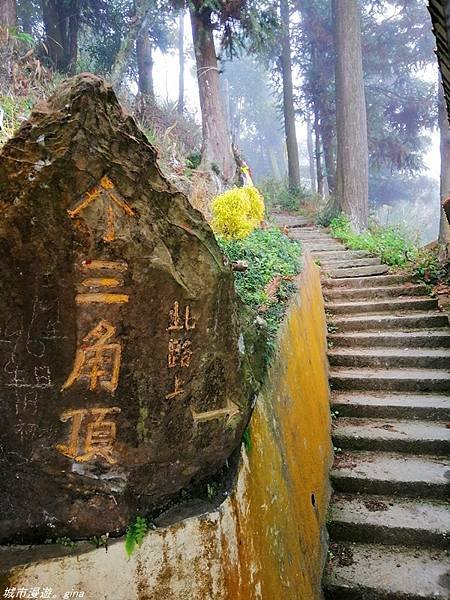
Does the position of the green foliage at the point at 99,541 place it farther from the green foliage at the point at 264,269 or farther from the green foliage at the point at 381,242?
the green foliage at the point at 381,242

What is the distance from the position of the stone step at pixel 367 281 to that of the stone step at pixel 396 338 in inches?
48.2

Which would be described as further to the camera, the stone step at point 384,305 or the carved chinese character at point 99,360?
the stone step at point 384,305

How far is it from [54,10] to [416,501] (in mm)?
13539

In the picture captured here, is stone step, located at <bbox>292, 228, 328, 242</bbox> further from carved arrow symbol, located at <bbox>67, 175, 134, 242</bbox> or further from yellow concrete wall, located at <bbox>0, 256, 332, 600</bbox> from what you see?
carved arrow symbol, located at <bbox>67, 175, 134, 242</bbox>

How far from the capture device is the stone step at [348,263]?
24.6 feet

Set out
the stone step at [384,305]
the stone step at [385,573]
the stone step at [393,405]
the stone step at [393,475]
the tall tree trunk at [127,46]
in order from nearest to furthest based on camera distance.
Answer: the stone step at [385,573] < the stone step at [393,475] < the stone step at [393,405] < the stone step at [384,305] < the tall tree trunk at [127,46]

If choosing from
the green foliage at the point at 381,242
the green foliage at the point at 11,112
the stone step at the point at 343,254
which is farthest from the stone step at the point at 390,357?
the green foliage at the point at 11,112

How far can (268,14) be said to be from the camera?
9.46 meters

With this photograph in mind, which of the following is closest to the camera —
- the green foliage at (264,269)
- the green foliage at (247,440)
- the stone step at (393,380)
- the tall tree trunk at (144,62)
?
the green foliage at (247,440)

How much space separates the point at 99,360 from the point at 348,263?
676 cm

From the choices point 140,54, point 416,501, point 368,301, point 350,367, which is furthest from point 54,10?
point 416,501

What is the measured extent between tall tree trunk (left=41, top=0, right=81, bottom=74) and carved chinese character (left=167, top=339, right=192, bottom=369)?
11.7 m

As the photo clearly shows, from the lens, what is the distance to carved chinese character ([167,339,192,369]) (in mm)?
1614

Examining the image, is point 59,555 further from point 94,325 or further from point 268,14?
point 268,14
